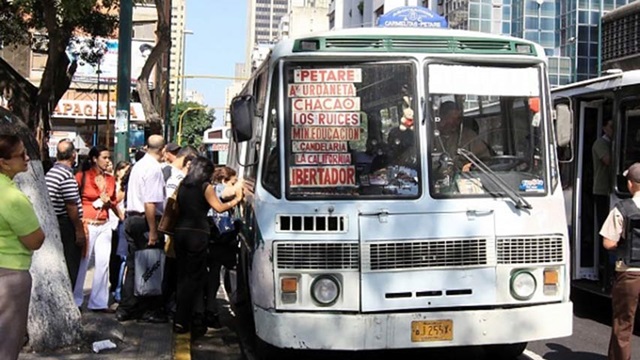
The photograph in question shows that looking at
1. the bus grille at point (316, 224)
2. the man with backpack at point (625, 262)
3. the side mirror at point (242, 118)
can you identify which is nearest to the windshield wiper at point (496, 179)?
the man with backpack at point (625, 262)

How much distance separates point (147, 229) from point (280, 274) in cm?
272

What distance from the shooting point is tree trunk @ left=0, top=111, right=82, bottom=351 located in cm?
638

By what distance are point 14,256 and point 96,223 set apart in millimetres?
3586

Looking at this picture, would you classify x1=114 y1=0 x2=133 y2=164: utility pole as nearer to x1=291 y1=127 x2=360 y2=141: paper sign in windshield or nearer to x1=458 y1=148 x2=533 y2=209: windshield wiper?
x1=291 y1=127 x2=360 y2=141: paper sign in windshield

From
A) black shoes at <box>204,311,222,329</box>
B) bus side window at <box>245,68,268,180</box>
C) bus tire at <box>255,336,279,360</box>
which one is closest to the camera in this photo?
bus side window at <box>245,68,268,180</box>

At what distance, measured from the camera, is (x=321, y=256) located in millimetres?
5844

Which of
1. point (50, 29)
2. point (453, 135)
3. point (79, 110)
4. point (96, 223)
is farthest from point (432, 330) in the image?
point (79, 110)

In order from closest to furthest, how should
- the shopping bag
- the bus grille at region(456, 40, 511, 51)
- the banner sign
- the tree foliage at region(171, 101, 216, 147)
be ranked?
the banner sign → the bus grille at region(456, 40, 511, 51) → the shopping bag → the tree foliage at region(171, 101, 216, 147)

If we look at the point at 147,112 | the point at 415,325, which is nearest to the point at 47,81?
the point at 147,112

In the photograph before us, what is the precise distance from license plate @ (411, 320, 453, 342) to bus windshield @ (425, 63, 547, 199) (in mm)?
992

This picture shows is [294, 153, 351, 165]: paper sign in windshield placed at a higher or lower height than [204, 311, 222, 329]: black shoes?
higher

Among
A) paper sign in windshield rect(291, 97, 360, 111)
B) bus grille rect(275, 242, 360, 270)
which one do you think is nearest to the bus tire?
bus grille rect(275, 242, 360, 270)

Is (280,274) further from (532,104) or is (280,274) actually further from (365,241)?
(532,104)

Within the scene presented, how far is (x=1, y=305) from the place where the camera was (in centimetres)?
462
